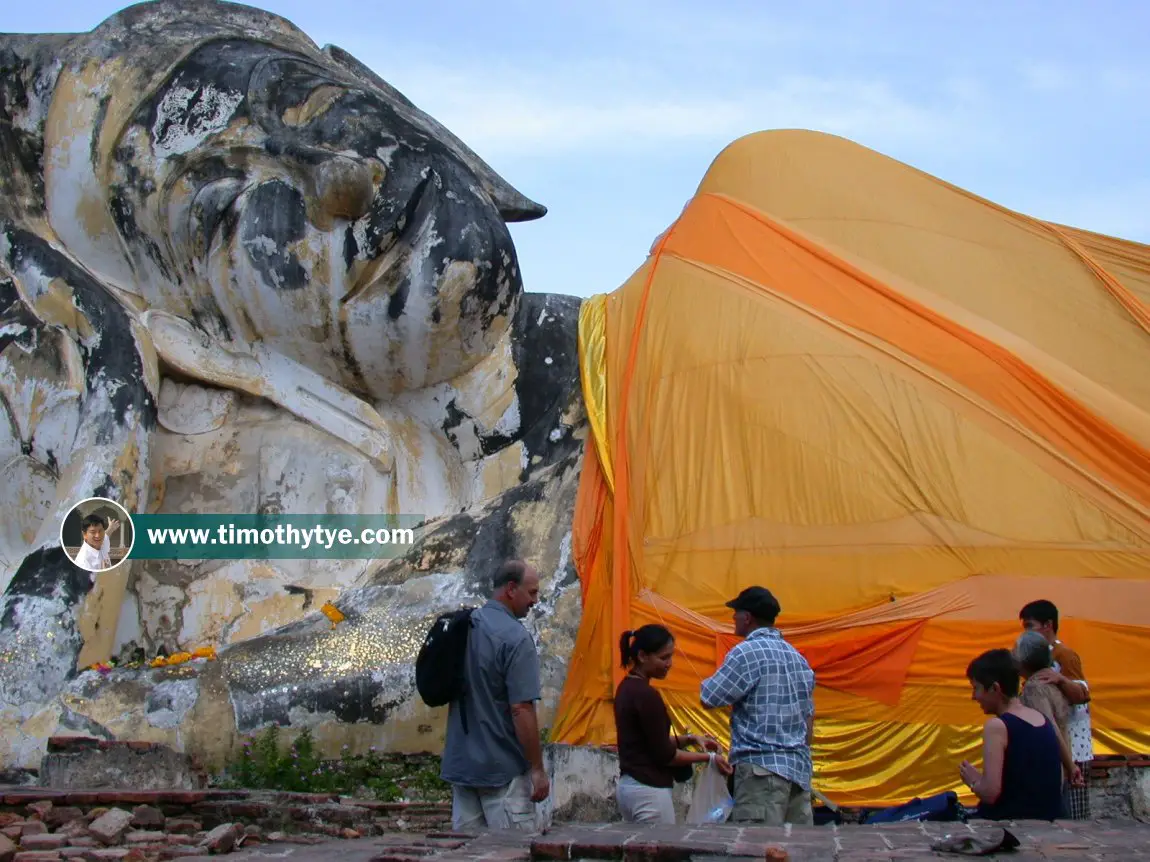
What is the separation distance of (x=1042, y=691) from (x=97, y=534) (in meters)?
4.62

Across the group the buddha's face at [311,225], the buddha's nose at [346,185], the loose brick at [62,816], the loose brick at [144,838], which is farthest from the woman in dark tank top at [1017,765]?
the buddha's nose at [346,185]

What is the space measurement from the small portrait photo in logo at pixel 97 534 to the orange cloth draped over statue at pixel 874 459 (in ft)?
7.36

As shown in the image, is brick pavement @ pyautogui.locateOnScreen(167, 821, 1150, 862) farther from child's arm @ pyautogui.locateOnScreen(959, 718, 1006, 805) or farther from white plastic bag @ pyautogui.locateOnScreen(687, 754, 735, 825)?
white plastic bag @ pyautogui.locateOnScreen(687, 754, 735, 825)

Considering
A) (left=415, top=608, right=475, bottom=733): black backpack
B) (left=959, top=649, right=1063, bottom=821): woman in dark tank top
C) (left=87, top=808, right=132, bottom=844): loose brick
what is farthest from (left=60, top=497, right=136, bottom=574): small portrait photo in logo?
(left=959, top=649, right=1063, bottom=821): woman in dark tank top

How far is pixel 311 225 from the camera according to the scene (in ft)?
26.9

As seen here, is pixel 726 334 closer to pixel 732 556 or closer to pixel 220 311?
pixel 732 556

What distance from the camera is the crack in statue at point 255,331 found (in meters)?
7.98

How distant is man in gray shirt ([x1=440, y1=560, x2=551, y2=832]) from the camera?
15.1 ft

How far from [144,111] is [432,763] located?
3.91m

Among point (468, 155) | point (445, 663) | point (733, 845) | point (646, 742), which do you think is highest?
point (468, 155)

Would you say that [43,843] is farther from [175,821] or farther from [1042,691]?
[1042,691]

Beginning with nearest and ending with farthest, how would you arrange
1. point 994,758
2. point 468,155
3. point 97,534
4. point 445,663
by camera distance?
point 994,758, point 445,663, point 97,534, point 468,155

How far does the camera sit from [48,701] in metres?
7.02

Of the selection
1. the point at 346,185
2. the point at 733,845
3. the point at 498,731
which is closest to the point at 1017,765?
A: the point at 733,845
